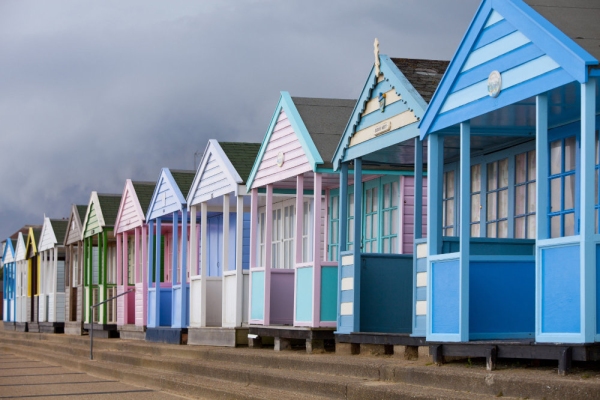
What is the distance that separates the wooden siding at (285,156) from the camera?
14.8m

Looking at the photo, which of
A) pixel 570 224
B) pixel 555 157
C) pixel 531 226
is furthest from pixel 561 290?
pixel 531 226

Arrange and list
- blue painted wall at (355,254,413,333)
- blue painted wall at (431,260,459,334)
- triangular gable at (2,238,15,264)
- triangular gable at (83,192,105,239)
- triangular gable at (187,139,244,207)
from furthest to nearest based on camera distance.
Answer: triangular gable at (2,238,15,264) → triangular gable at (83,192,105,239) → triangular gable at (187,139,244,207) → blue painted wall at (355,254,413,333) → blue painted wall at (431,260,459,334)

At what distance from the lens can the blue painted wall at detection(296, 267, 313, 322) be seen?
46.8ft

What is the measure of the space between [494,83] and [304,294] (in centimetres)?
578

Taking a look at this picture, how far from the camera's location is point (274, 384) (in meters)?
12.1

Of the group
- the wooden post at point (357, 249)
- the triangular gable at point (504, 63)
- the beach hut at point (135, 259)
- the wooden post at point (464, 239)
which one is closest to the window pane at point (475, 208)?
the wooden post at point (357, 249)

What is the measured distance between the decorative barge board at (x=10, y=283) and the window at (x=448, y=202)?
2995cm

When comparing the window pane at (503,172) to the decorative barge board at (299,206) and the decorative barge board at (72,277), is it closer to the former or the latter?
the decorative barge board at (299,206)

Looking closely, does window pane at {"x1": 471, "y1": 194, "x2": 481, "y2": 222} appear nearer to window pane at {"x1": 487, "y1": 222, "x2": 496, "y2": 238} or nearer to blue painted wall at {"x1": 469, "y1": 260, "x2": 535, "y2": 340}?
window pane at {"x1": 487, "y1": 222, "x2": 496, "y2": 238}

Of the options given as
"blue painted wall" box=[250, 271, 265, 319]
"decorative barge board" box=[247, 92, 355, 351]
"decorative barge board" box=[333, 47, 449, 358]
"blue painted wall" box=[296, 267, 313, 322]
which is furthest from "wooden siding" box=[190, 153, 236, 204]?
"decorative barge board" box=[333, 47, 449, 358]

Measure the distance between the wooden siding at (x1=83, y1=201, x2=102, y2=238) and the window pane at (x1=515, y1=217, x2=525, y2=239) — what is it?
668 inches

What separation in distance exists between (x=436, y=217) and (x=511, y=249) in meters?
0.81

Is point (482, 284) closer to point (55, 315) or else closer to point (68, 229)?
point (68, 229)

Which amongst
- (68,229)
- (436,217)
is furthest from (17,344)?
(436,217)
